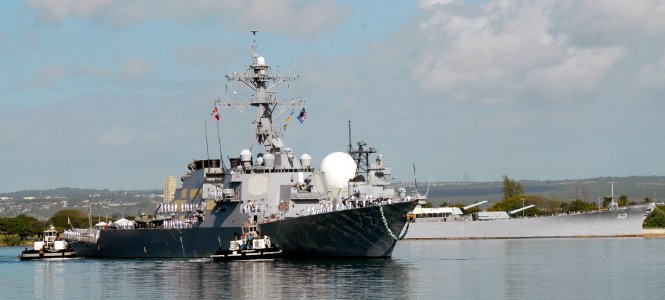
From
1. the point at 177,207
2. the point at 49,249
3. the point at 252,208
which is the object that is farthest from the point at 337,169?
the point at 49,249

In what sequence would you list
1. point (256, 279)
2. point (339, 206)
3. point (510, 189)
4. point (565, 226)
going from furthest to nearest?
point (510, 189)
point (565, 226)
point (339, 206)
point (256, 279)

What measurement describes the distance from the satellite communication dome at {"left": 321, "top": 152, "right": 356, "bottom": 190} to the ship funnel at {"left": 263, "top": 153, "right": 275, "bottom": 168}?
12.0m

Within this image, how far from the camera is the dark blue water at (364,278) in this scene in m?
39.1

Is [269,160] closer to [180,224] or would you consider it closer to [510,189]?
[180,224]

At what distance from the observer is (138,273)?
5119cm

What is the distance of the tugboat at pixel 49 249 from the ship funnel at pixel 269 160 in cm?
2094

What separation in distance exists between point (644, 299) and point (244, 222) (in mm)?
24160

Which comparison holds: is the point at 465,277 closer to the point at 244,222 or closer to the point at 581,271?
the point at 581,271

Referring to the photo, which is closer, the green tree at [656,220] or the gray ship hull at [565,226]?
the gray ship hull at [565,226]

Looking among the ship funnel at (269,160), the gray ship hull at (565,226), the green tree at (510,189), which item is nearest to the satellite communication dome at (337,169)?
the ship funnel at (269,160)

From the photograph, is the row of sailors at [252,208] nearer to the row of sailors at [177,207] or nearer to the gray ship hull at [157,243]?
the gray ship hull at [157,243]

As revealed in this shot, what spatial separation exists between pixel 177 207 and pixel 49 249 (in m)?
13.1

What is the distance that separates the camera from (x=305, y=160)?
2280 inches

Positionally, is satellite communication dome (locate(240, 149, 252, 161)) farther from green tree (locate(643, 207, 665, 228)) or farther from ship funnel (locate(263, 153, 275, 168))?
green tree (locate(643, 207, 665, 228))
